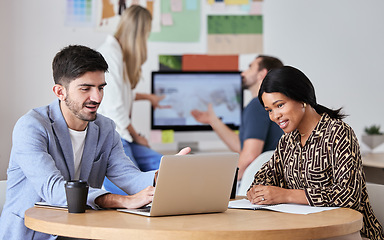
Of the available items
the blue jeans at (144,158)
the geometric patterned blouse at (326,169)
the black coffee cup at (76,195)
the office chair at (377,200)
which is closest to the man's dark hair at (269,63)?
the blue jeans at (144,158)

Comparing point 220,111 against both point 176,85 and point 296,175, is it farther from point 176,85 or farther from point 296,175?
point 296,175

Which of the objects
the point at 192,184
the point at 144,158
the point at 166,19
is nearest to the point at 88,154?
the point at 192,184

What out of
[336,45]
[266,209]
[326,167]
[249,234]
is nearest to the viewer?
[249,234]

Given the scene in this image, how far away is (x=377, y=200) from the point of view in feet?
6.84

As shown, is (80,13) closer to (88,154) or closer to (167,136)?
(167,136)

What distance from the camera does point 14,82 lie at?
4.57 meters

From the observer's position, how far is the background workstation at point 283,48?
4570mm

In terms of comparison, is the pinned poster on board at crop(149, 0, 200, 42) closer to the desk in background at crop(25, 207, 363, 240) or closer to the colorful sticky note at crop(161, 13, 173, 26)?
the colorful sticky note at crop(161, 13, 173, 26)

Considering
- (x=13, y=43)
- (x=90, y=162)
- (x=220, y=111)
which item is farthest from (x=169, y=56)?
(x=90, y=162)

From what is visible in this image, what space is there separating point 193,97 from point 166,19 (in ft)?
2.34

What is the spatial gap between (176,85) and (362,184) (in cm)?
292

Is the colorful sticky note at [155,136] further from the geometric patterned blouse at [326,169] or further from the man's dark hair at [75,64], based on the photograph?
the man's dark hair at [75,64]

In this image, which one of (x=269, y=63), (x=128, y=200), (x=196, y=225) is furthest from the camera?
(x=269, y=63)

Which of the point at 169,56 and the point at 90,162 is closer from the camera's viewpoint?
the point at 90,162
